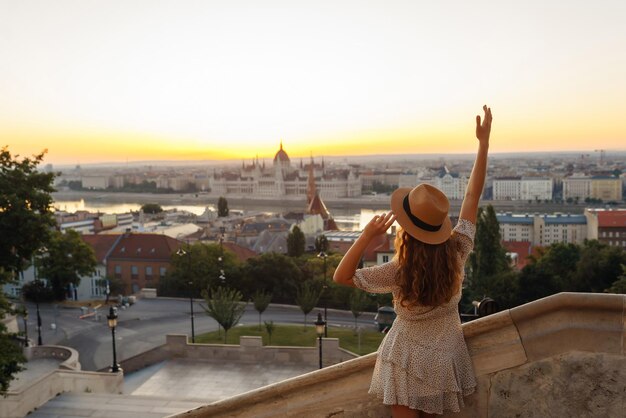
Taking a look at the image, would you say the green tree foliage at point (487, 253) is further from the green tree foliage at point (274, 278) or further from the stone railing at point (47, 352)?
the stone railing at point (47, 352)

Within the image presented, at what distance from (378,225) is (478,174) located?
0.58m

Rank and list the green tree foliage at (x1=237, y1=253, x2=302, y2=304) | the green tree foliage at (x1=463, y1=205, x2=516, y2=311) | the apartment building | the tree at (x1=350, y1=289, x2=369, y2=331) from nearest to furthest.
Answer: the tree at (x1=350, y1=289, x2=369, y2=331)
the green tree foliage at (x1=463, y1=205, x2=516, y2=311)
the green tree foliage at (x1=237, y1=253, x2=302, y2=304)
the apartment building

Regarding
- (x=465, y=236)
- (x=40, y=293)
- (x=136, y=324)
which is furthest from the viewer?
(x=40, y=293)

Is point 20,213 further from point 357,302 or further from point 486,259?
point 486,259

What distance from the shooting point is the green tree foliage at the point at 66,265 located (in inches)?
989

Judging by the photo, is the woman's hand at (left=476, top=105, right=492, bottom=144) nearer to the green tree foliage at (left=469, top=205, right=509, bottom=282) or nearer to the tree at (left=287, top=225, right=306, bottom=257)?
the green tree foliage at (left=469, top=205, right=509, bottom=282)

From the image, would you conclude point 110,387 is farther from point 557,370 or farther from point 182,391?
point 557,370

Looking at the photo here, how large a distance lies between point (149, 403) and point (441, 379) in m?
7.73

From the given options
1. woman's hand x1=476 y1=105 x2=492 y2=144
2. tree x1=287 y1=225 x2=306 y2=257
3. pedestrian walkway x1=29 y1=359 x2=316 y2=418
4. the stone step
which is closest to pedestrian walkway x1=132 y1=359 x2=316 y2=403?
pedestrian walkway x1=29 y1=359 x2=316 y2=418

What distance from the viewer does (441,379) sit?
229 cm

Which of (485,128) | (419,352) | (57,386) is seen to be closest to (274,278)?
(57,386)

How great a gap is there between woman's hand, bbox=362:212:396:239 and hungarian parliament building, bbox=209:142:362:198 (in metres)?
127

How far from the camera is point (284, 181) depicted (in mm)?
138375

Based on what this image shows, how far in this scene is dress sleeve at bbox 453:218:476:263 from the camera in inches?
92.7
